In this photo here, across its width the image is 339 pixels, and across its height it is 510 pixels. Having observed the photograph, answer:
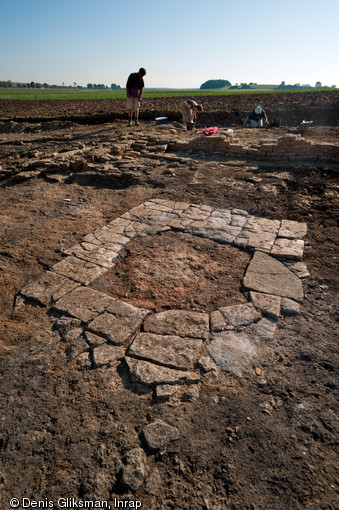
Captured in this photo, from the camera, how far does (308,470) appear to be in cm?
200

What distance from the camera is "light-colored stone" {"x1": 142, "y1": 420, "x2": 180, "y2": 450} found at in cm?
212

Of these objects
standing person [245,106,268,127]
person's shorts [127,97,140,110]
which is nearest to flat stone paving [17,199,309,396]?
person's shorts [127,97,140,110]

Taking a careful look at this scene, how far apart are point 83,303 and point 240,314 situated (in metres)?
1.83

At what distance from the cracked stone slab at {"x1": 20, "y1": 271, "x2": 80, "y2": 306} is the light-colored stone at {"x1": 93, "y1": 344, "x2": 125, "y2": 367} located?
99 cm

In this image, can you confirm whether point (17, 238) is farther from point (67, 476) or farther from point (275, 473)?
point (275, 473)

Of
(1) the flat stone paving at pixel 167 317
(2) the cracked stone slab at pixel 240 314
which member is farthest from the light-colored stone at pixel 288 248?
(2) the cracked stone slab at pixel 240 314

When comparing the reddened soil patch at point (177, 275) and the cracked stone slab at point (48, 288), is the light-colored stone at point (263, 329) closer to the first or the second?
the reddened soil patch at point (177, 275)

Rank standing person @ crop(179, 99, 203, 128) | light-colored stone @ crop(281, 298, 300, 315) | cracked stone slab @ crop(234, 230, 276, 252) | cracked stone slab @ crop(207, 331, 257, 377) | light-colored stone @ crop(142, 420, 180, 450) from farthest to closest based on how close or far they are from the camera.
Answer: standing person @ crop(179, 99, 203, 128), cracked stone slab @ crop(234, 230, 276, 252), light-colored stone @ crop(281, 298, 300, 315), cracked stone slab @ crop(207, 331, 257, 377), light-colored stone @ crop(142, 420, 180, 450)

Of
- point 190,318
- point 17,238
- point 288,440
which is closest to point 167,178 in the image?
point 17,238

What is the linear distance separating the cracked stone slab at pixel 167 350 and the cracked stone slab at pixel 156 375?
6 centimetres

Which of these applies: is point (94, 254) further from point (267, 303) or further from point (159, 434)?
point (159, 434)

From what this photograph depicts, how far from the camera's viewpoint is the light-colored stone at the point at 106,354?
2746mm

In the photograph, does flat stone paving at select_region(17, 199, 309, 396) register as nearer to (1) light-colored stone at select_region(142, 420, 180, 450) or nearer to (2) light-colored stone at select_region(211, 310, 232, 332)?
(2) light-colored stone at select_region(211, 310, 232, 332)

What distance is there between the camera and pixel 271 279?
3891 mm
